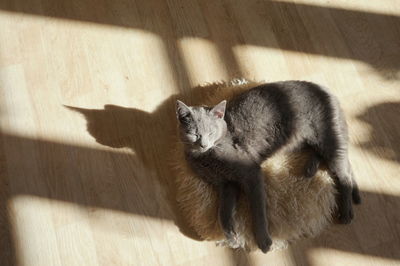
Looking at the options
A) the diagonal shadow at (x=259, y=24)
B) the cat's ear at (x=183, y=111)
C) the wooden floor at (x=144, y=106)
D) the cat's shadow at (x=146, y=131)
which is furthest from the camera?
the diagonal shadow at (x=259, y=24)

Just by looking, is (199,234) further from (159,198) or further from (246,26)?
(246,26)

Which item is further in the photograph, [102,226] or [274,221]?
[102,226]

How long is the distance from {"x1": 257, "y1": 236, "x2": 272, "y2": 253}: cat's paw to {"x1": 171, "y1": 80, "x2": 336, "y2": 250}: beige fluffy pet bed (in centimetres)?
4

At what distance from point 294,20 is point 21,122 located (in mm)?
1354

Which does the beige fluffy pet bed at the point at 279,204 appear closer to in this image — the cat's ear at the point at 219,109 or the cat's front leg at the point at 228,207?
the cat's front leg at the point at 228,207

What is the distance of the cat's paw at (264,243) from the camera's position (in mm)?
1374

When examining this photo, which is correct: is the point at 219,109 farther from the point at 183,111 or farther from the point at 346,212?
the point at 346,212

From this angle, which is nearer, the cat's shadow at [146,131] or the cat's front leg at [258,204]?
the cat's front leg at [258,204]

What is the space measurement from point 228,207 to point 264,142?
0.28 metres

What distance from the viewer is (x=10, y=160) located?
1.68 meters

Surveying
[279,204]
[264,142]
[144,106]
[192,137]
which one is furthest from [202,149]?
[144,106]

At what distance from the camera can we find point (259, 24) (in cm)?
179

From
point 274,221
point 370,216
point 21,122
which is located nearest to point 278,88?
point 274,221

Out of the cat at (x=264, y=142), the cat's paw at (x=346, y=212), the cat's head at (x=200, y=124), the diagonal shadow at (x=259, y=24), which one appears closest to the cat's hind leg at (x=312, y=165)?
the cat at (x=264, y=142)
